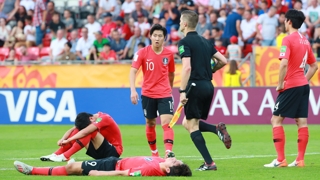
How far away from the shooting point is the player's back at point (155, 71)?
1315 cm

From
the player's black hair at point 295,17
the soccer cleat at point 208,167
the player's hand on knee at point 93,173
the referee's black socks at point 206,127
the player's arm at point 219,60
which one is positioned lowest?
the soccer cleat at point 208,167

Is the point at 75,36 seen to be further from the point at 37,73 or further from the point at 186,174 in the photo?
the point at 186,174

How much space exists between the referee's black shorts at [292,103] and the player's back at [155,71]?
234 centimetres

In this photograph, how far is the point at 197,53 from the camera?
10961 mm

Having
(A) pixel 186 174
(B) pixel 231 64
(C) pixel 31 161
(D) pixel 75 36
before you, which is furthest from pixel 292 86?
(D) pixel 75 36

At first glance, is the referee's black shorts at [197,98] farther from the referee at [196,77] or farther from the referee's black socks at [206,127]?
the referee's black socks at [206,127]

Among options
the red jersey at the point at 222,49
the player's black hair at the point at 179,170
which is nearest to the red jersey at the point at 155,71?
the player's black hair at the point at 179,170

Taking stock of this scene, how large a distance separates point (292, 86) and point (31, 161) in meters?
4.60

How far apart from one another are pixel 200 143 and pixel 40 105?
12462 mm

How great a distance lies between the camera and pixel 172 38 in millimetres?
25984

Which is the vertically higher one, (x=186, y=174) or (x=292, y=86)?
(x=292, y=86)

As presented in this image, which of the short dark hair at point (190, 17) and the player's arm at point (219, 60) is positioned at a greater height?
the short dark hair at point (190, 17)

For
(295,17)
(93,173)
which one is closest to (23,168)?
(93,173)

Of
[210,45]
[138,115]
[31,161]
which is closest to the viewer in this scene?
[210,45]
